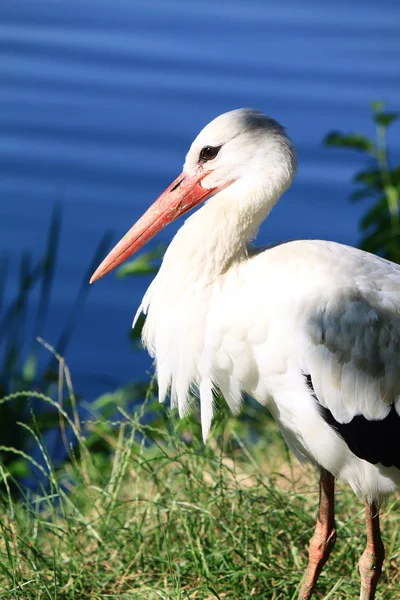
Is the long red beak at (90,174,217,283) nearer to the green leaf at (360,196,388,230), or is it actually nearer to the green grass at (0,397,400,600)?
the green grass at (0,397,400,600)

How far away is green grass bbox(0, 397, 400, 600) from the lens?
3416 millimetres

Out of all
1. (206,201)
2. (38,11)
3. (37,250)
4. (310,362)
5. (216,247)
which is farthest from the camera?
(38,11)

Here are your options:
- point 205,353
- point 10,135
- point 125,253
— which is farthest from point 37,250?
point 205,353

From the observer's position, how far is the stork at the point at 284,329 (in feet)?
10.3

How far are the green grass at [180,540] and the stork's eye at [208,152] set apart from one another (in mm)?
881

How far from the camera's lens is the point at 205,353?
3.29 metres

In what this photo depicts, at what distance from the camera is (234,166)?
353 cm

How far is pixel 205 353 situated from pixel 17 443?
2.22 m

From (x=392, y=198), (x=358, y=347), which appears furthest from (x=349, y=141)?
(x=358, y=347)

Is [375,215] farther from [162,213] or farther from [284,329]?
[284,329]

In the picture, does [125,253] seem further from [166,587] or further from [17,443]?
[17,443]

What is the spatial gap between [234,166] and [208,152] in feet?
0.33

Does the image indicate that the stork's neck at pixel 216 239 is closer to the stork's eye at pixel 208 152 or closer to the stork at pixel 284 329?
the stork at pixel 284 329

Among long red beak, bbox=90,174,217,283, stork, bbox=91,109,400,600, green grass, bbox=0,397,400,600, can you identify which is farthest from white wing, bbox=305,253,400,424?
long red beak, bbox=90,174,217,283
